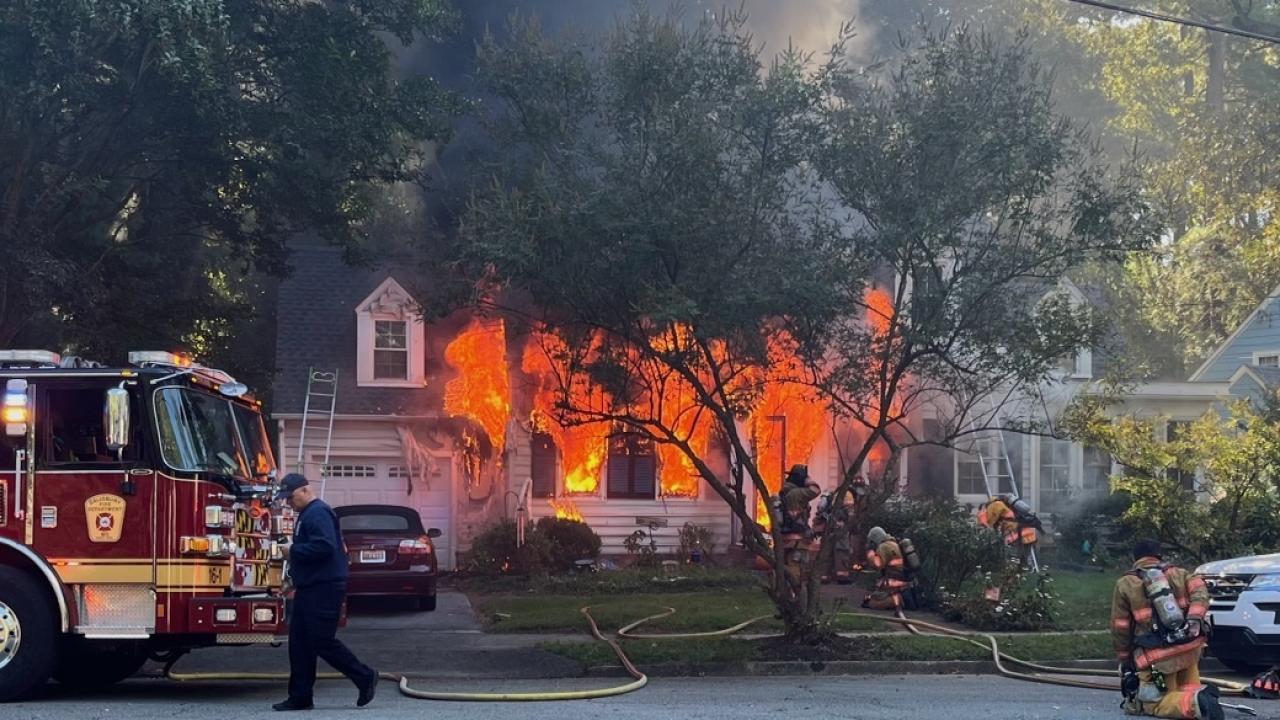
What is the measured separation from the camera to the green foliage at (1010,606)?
14.5 meters

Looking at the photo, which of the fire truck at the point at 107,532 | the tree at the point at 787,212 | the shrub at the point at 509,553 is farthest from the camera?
the shrub at the point at 509,553

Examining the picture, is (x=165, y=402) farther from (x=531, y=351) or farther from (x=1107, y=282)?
(x=1107, y=282)

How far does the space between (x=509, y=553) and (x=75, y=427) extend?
33.1 feet

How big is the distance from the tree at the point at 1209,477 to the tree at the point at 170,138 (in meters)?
9.43

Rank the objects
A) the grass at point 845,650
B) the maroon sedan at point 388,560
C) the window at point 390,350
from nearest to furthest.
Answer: the grass at point 845,650 < the maroon sedan at point 388,560 < the window at point 390,350

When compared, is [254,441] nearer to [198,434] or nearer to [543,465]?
[198,434]

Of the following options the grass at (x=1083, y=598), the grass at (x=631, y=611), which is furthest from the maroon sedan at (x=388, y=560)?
the grass at (x=1083, y=598)

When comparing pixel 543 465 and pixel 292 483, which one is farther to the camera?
pixel 543 465

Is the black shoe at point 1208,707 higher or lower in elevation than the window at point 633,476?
lower

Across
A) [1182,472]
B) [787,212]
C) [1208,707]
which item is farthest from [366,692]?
[1182,472]

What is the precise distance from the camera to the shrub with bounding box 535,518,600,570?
19.8 meters

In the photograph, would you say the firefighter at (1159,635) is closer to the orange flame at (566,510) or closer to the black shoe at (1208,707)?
the black shoe at (1208,707)

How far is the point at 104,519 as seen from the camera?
972cm

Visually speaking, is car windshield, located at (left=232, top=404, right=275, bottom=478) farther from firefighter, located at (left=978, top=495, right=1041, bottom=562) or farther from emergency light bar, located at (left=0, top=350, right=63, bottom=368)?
firefighter, located at (left=978, top=495, right=1041, bottom=562)
